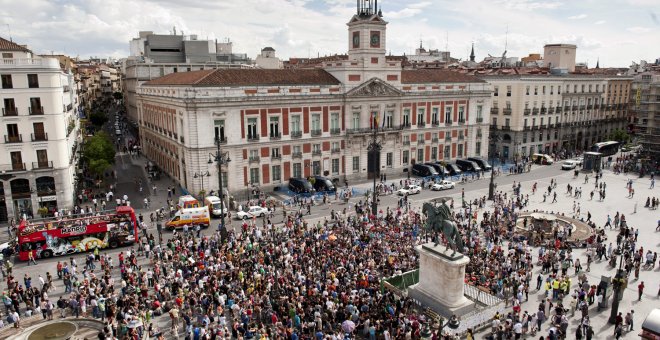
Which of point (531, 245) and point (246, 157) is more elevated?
point (246, 157)

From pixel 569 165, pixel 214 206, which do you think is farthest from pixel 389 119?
pixel 569 165

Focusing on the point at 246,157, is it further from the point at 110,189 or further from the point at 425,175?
the point at 425,175

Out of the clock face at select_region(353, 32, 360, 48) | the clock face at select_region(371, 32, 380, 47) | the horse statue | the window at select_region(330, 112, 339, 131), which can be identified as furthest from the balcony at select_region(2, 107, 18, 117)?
the clock face at select_region(371, 32, 380, 47)

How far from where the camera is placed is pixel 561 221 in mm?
38656

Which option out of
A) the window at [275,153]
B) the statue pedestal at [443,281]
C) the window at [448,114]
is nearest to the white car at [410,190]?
the window at [275,153]

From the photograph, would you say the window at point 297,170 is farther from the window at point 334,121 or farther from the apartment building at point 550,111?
the apartment building at point 550,111

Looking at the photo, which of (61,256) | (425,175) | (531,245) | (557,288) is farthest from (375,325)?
(425,175)

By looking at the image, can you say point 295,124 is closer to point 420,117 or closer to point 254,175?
point 254,175

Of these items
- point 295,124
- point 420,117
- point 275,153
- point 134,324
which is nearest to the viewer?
point 134,324

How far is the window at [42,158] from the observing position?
4034cm

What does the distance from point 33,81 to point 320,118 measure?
26.3 metres

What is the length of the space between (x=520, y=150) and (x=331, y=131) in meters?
32.0

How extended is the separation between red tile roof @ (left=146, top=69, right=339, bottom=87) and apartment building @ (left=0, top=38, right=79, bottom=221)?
1198 centimetres

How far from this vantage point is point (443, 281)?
23031 mm
